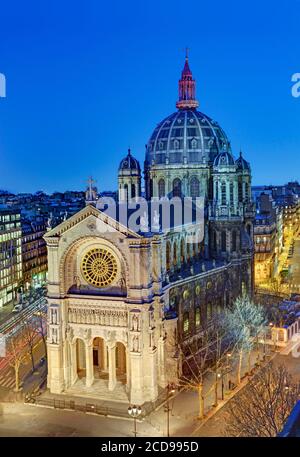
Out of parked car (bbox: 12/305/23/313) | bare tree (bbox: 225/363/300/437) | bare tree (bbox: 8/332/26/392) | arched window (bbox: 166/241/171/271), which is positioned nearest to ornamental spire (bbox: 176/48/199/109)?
arched window (bbox: 166/241/171/271)

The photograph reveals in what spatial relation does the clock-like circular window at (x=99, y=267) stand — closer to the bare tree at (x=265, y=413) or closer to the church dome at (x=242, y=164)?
the bare tree at (x=265, y=413)

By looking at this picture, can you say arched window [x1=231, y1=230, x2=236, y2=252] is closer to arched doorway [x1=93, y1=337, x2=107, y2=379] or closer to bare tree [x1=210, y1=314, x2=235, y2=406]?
bare tree [x1=210, y1=314, x2=235, y2=406]

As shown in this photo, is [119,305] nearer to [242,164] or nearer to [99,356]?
[99,356]

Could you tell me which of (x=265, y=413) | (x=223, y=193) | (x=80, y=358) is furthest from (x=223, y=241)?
(x=265, y=413)

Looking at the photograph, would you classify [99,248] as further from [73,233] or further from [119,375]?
[119,375]

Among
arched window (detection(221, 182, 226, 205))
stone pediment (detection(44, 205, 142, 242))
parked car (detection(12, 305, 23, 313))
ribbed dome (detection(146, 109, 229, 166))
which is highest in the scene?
ribbed dome (detection(146, 109, 229, 166))

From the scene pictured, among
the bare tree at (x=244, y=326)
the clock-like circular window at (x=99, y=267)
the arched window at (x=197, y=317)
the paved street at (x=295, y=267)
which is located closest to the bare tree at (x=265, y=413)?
the bare tree at (x=244, y=326)
